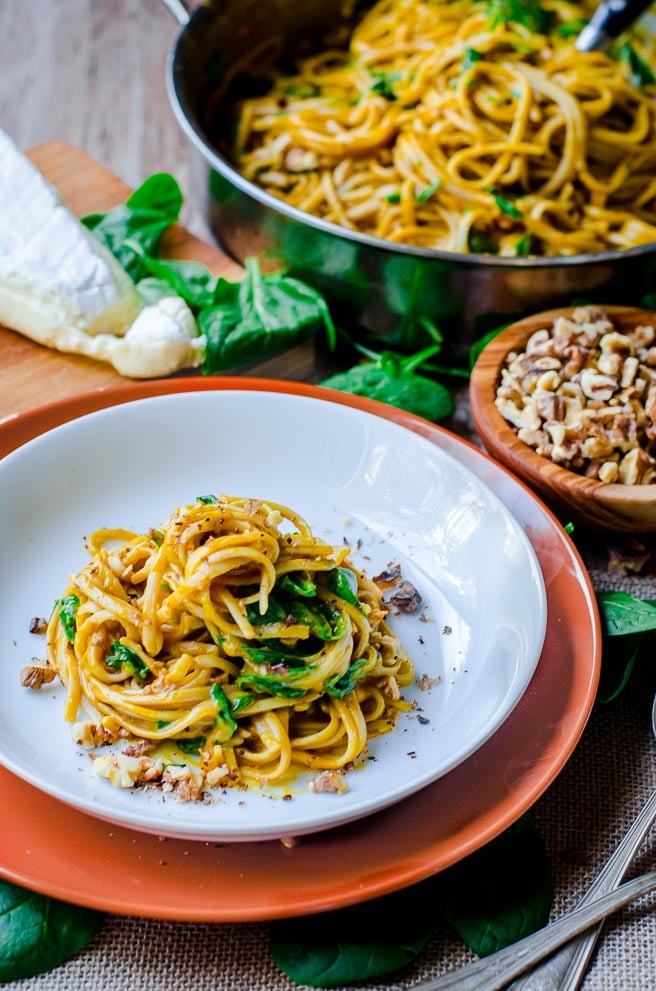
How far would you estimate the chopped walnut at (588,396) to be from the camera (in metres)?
3.16

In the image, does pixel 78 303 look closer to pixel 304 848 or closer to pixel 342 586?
pixel 342 586

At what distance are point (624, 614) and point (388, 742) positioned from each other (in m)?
0.88

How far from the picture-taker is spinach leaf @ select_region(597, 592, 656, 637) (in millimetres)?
2814

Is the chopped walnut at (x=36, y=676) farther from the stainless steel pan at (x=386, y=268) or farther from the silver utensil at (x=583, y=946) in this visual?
the stainless steel pan at (x=386, y=268)

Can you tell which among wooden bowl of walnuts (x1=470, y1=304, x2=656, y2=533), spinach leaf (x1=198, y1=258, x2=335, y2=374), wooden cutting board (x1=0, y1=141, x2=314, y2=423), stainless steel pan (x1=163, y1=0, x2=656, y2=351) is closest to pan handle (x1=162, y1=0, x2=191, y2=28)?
stainless steel pan (x1=163, y1=0, x2=656, y2=351)

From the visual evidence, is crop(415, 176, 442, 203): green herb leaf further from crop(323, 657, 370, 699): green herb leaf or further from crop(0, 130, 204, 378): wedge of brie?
crop(323, 657, 370, 699): green herb leaf

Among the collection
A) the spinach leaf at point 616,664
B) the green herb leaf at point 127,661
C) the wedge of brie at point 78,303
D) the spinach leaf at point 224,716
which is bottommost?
the spinach leaf at point 616,664

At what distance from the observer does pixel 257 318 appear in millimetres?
3686

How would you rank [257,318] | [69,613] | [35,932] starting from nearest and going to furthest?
[35,932] < [69,613] < [257,318]

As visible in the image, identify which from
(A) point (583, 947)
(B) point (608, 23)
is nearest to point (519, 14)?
(B) point (608, 23)

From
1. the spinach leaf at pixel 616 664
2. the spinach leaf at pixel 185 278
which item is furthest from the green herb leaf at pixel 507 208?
the spinach leaf at pixel 616 664

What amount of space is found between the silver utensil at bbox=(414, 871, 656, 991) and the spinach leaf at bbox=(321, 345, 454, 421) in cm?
174

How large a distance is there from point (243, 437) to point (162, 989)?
5.07 feet

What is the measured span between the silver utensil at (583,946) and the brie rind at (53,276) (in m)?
2.40
